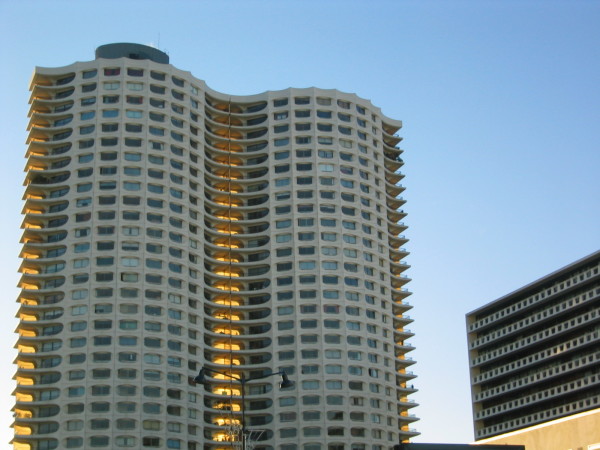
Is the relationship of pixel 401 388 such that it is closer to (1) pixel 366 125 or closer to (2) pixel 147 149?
(1) pixel 366 125

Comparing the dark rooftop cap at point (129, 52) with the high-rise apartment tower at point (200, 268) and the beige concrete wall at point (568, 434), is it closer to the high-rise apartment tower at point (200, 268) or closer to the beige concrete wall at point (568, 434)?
the high-rise apartment tower at point (200, 268)

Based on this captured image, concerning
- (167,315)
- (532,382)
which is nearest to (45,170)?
(167,315)

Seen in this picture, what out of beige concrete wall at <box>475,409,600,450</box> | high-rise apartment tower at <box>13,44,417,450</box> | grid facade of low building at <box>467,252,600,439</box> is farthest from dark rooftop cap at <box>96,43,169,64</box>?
beige concrete wall at <box>475,409,600,450</box>

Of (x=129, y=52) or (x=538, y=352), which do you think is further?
(x=129, y=52)

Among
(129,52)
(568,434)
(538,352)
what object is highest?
(129,52)

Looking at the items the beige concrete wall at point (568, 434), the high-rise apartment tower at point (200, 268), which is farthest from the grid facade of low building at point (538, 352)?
the beige concrete wall at point (568, 434)

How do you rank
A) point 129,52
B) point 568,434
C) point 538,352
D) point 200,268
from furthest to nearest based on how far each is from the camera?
1. point 129,52
2. point 200,268
3. point 538,352
4. point 568,434

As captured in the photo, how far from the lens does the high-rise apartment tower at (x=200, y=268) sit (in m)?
153

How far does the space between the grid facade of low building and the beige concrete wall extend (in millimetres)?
53495

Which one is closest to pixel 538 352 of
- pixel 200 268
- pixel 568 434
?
pixel 200 268

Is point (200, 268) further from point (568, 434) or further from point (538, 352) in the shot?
point (568, 434)

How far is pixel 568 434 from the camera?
77062mm

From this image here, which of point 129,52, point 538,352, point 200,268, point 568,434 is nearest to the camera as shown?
point 568,434

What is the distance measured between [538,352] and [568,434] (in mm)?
72578
